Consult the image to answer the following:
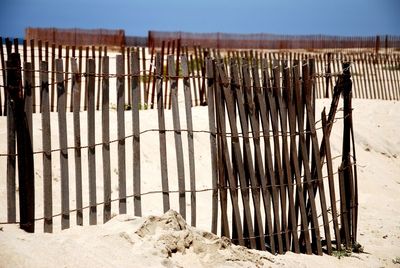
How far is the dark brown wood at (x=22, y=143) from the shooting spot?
161 inches

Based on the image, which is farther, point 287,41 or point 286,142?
point 287,41

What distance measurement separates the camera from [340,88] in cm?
568

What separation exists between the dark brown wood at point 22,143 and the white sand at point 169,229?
0.18m

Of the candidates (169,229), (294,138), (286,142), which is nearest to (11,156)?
(169,229)

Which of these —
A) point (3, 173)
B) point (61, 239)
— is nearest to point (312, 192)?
point (61, 239)

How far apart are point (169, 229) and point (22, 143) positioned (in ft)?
4.89

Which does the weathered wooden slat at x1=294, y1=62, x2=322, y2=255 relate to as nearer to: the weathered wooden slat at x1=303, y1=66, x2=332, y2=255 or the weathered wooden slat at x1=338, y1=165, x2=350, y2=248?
the weathered wooden slat at x1=303, y1=66, x2=332, y2=255

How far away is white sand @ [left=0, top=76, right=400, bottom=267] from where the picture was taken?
12.3 ft

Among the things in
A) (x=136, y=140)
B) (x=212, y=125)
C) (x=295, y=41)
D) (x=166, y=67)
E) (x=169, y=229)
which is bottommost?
(x=169, y=229)

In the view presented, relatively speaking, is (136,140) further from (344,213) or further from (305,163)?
(344,213)

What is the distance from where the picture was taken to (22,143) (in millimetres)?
4105

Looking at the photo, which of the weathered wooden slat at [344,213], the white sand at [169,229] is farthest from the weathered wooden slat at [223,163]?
the weathered wooden slat at [344,213]

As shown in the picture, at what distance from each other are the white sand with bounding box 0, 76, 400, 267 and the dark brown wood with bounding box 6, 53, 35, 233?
177mm

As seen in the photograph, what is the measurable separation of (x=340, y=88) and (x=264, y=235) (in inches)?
77.9
